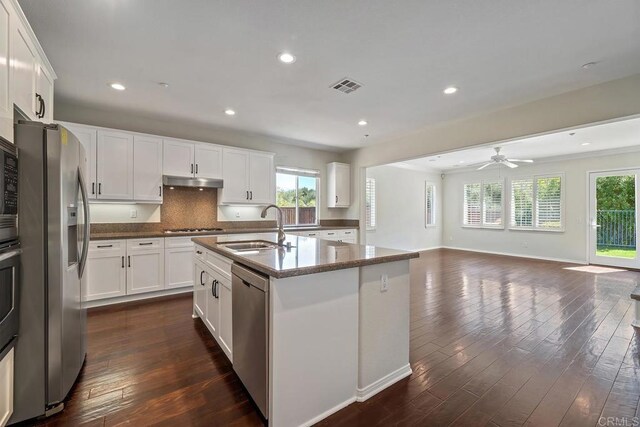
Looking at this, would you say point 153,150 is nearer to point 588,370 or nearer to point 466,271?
point 588,370

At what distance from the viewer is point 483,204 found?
8.51 meters

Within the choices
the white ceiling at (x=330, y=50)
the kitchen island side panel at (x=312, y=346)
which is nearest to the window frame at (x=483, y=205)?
the white ceiling at (x=330, y=50)

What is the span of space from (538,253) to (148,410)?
9.02 m

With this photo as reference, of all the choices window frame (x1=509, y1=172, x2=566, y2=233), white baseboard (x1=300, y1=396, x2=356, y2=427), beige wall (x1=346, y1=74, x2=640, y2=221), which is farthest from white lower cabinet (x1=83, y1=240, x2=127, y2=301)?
window frame (x1=509, y1=172, x2=566, y2=233)

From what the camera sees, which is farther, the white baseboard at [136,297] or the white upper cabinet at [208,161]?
the white upper cabinet at [208,161]

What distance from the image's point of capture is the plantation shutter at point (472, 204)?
864cm

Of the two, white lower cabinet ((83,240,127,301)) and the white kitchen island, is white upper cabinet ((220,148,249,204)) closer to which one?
white lower cabinet ((83,240,127,301))

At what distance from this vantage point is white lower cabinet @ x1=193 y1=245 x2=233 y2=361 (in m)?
2.20

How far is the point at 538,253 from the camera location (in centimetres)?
743

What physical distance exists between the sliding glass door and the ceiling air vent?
701 cm

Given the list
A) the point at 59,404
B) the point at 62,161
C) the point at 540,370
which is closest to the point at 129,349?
the point at 59,404

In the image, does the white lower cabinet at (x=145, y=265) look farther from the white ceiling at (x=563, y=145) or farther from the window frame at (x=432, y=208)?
the window frame at (x=432, y=208)

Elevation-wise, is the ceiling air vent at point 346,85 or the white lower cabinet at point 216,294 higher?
the ceiling air vent at point 346,85

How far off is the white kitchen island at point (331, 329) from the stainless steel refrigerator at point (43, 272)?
1.03m
